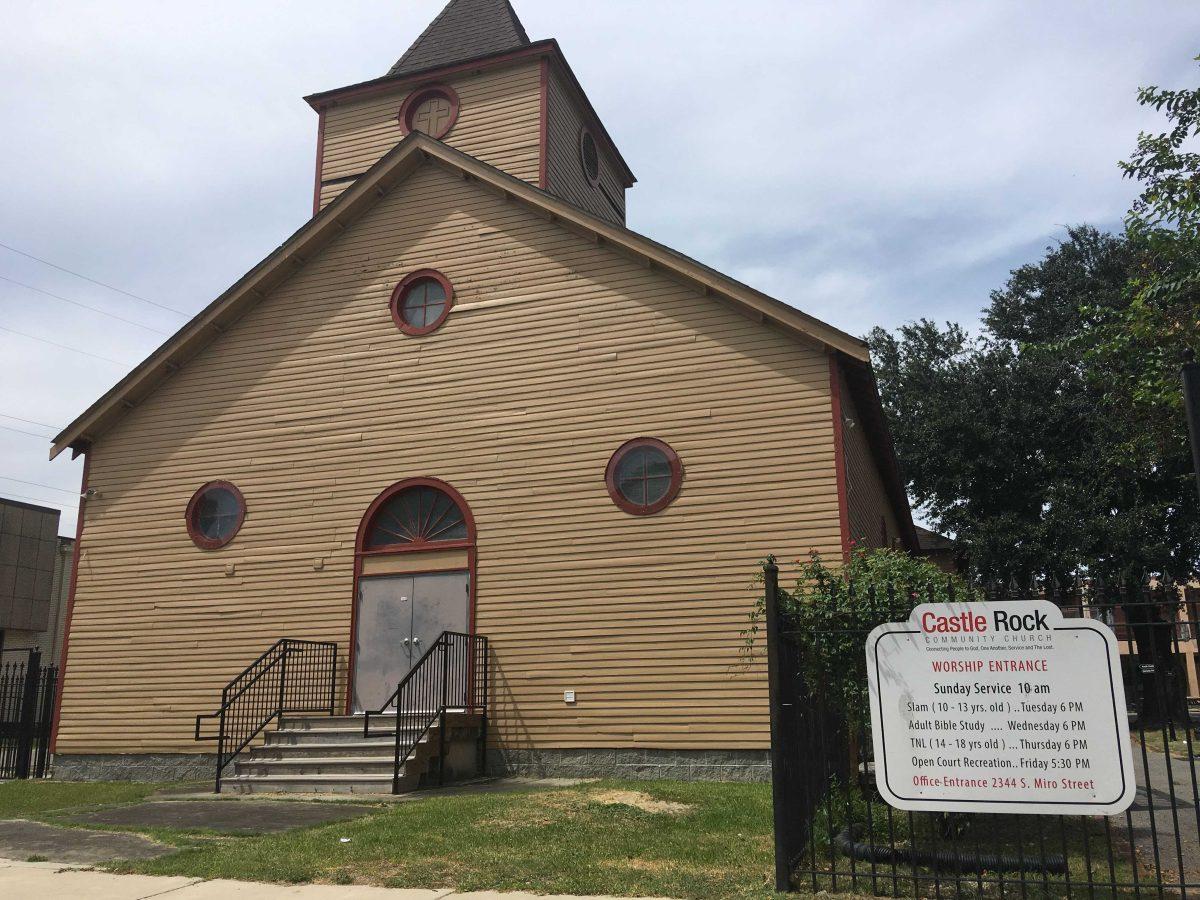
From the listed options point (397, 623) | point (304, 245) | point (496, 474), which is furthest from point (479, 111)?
point (397, 623)

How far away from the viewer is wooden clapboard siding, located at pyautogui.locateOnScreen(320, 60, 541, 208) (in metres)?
19.8

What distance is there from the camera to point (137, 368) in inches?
688

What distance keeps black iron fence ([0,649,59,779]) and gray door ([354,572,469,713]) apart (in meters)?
5.99

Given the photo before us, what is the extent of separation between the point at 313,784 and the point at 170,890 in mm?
5454

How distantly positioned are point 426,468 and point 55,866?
8.37 meters

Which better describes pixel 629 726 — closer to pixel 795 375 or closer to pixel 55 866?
pixel 795 375

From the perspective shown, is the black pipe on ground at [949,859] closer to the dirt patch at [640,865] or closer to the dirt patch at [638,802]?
the dirt patch at [640,865]

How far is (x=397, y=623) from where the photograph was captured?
50.8 feet

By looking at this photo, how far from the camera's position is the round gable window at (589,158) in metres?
22.0

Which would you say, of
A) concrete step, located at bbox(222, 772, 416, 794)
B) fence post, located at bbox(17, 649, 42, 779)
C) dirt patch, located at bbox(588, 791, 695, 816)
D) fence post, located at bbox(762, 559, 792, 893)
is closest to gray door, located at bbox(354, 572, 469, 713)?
concrete step, located at bbox(222, 772, 416, 794)

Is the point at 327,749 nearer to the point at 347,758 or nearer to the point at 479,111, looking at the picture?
the point at 347,758

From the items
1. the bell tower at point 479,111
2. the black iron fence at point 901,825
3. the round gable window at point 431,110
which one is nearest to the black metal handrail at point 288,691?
the black iron fence at point 901,825

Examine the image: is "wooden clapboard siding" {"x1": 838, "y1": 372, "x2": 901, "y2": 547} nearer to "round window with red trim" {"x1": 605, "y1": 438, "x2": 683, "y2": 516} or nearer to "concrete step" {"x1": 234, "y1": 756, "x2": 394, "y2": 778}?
"round window with red trim" {"x1": 605, "y1": 438, "x2": 683, "y2": 516}

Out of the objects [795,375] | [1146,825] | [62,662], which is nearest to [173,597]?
[62,662]
